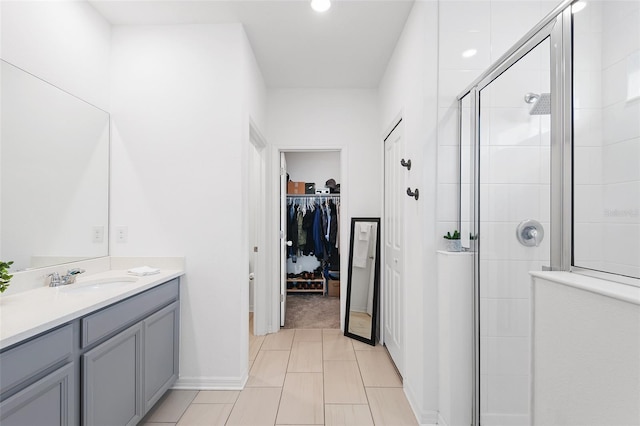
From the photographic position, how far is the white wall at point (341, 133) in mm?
3434

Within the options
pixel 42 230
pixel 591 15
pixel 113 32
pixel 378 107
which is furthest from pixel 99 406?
pixel 378 107

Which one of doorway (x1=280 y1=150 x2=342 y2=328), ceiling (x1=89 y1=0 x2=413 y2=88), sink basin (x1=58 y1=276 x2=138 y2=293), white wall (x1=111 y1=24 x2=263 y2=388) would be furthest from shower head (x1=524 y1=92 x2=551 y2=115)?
doorway (x1=280 y1=150 x2=342 y2=328)

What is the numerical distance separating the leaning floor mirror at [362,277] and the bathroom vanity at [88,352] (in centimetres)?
183

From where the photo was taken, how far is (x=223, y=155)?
7.58 ft

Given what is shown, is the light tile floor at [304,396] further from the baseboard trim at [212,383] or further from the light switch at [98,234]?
the light switch at [98,234]

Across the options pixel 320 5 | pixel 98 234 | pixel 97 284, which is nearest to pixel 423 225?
pixel 320 5

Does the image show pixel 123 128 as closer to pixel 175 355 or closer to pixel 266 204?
pixel 266 204

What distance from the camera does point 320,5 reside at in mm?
2051

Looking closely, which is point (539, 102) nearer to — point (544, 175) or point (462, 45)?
point (544, 175)

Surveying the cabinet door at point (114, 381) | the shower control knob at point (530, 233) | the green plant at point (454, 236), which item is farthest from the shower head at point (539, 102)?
the cabinet door at point (114, 381)

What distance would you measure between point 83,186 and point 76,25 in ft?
3.50

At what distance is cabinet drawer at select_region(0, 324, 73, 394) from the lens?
1031mm

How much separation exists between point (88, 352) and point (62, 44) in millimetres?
1872

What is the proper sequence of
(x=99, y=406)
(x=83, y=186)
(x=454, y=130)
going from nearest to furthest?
(x=99, y=406) → (x=454, y=130) → (x=83, y=186)
